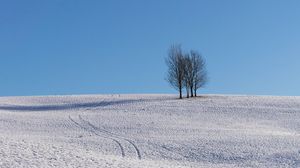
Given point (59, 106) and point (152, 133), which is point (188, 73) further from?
point (152, 133)

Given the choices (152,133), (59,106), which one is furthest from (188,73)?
(152,133)

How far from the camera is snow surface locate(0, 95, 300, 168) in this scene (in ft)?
76.0

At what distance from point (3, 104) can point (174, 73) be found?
913 inches

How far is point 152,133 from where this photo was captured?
3331 centimetres

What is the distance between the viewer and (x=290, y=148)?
27156 mm

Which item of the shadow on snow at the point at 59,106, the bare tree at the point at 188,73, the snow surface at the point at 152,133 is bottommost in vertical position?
the snow surface at the point at 152,133

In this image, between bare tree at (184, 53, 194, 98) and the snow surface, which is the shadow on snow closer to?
the snow surface

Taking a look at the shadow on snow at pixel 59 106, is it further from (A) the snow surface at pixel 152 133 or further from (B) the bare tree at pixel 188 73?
(B) the bare tree at pixel 188 73

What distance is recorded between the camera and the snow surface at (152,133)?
76.0ft

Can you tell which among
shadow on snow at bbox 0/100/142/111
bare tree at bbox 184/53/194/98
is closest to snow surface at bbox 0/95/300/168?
shadow on snow at bbox 0/100/142/111

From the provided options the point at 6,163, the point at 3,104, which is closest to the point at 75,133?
the point at 6,163

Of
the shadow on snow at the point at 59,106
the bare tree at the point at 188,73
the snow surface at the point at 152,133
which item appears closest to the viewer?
the snow surface at the point at 152,133

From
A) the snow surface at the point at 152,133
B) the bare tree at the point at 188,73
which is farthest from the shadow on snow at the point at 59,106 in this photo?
the bare tree at the point at 188,73

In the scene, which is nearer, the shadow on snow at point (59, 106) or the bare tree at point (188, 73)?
the shadow on snow at point (59, 106)
